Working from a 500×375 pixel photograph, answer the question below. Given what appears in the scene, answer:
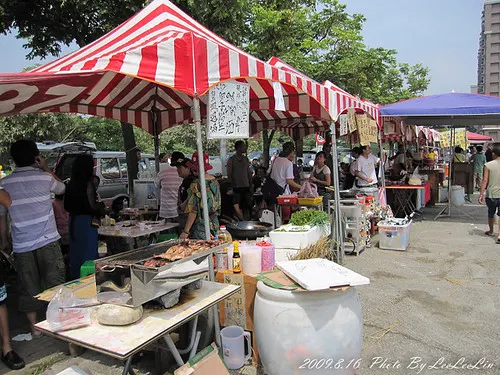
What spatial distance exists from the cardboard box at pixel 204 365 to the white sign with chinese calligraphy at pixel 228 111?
1786 mm

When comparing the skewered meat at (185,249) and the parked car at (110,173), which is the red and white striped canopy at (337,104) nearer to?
the skewered meat at (185,249)

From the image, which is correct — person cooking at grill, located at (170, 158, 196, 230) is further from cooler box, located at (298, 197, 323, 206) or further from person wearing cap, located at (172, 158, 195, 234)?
cooler box, located at (298, 197, 323, 206)

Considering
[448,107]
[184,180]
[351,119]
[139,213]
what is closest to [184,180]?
[184,180]

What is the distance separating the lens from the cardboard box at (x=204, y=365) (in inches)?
91.4

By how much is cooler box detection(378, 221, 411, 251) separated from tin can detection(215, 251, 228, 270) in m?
4.40

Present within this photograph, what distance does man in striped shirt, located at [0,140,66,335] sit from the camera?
3.50 meters

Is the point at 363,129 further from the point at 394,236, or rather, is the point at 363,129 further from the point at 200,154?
the point at 200,154


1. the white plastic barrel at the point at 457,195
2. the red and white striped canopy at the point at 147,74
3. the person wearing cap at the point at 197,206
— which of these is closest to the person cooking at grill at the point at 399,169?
the white plastic barrel at the point at 457,195

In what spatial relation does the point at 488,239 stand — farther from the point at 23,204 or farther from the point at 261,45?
the point at 261,45

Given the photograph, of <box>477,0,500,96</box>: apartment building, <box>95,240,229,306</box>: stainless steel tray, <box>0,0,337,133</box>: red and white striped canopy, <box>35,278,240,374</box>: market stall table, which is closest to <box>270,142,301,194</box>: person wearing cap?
<box>0,0,337,133</box>: red and white striped canopy

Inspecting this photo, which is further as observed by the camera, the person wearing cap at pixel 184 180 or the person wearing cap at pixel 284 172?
the person wearing cap at pixel 284 172

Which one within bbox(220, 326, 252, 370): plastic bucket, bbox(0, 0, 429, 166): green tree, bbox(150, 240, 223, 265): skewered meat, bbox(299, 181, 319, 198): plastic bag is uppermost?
bbox(0, 0, 429, 166): green tree

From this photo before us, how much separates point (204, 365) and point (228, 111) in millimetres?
2183

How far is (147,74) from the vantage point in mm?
3133
